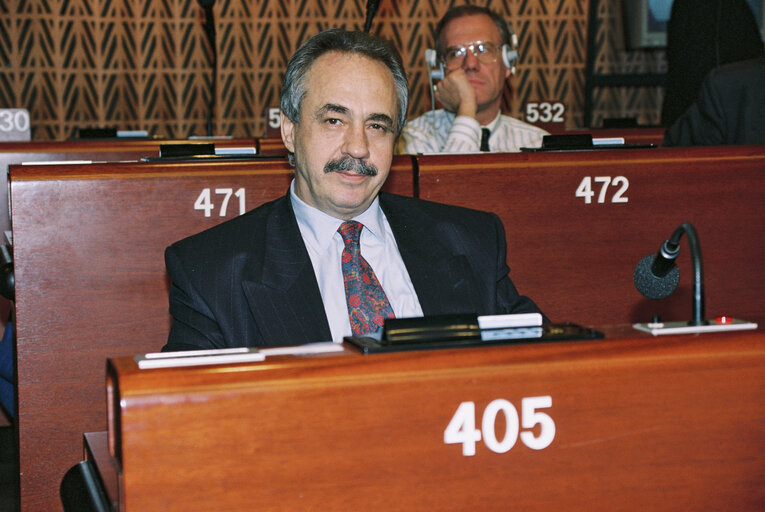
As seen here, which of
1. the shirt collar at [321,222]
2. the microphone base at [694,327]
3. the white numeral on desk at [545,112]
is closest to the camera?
the microphone base at [694,327]

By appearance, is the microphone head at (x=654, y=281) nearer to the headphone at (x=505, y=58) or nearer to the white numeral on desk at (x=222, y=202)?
the white numeral on desk at (x=222, y=202)

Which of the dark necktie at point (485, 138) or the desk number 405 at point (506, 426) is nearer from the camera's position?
the desk number 405 at point (506, 426)

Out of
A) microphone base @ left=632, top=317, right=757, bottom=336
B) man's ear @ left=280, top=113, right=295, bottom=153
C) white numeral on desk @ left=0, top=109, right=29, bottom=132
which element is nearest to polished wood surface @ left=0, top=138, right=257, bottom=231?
man's ear @ left=280, top=113, right=295, bottom=153

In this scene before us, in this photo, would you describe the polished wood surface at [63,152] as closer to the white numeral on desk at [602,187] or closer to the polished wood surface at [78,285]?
the polished wood surface at [78,285]

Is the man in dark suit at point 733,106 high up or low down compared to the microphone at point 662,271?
up

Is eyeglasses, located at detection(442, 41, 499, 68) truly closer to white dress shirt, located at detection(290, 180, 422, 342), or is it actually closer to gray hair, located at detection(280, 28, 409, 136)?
gray hair, located at detection(280, 28, 409, 136)

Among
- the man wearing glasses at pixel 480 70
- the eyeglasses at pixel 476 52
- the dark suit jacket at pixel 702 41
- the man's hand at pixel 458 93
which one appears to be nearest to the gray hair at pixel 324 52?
the man's hand at pixel 458 93

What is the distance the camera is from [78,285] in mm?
2018

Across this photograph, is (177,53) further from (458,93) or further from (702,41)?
(702,41)

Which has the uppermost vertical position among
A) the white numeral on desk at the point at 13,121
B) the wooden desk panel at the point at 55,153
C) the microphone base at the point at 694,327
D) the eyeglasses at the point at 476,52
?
the eyeglasses at the point at 476,52

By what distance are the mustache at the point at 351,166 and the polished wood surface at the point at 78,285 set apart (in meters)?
0.39

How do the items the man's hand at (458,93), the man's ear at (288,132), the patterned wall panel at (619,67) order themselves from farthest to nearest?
1. the patterned wall panel at (619,67)
2. the man's hand at (458,93)
3. the man's ear at (288,132)

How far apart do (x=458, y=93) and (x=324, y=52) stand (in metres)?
1.60

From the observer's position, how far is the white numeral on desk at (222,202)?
212 centimetres
